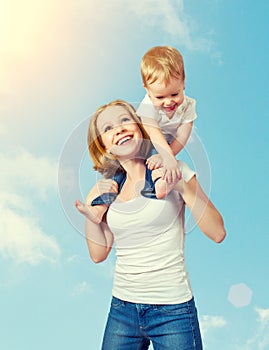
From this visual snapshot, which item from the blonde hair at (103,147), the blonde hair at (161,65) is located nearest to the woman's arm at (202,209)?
the blonde hair at (103,147)

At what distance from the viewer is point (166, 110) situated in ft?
6.33

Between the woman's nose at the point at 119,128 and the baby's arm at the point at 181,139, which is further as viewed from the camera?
the baby's arm at the point at 181,139

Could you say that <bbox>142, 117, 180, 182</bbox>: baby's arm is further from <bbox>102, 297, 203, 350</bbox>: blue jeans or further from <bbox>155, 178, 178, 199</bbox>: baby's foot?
<bbox>102, 297, 203, 350</bbox>: blue jeans

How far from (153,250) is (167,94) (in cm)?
70

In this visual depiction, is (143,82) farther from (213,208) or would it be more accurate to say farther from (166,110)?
(213,208)

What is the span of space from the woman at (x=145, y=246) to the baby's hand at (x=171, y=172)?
4 centimetres

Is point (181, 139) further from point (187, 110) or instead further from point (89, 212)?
point (89, 212)

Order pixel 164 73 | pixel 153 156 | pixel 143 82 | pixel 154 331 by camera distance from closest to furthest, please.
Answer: pixel 154 331 → pixel 153 156 → pixel 164 73 → pixel 143 82

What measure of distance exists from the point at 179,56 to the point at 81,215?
2.70 ft

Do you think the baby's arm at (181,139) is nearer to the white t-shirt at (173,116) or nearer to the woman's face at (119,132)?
the white t-shirt at (173,116)

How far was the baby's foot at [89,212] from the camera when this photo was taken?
65.1 inches

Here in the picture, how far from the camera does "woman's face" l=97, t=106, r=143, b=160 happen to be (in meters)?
1.68

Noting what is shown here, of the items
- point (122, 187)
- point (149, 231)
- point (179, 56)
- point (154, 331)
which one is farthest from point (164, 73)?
point (154, 331)

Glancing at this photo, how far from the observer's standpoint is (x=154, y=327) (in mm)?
1569
